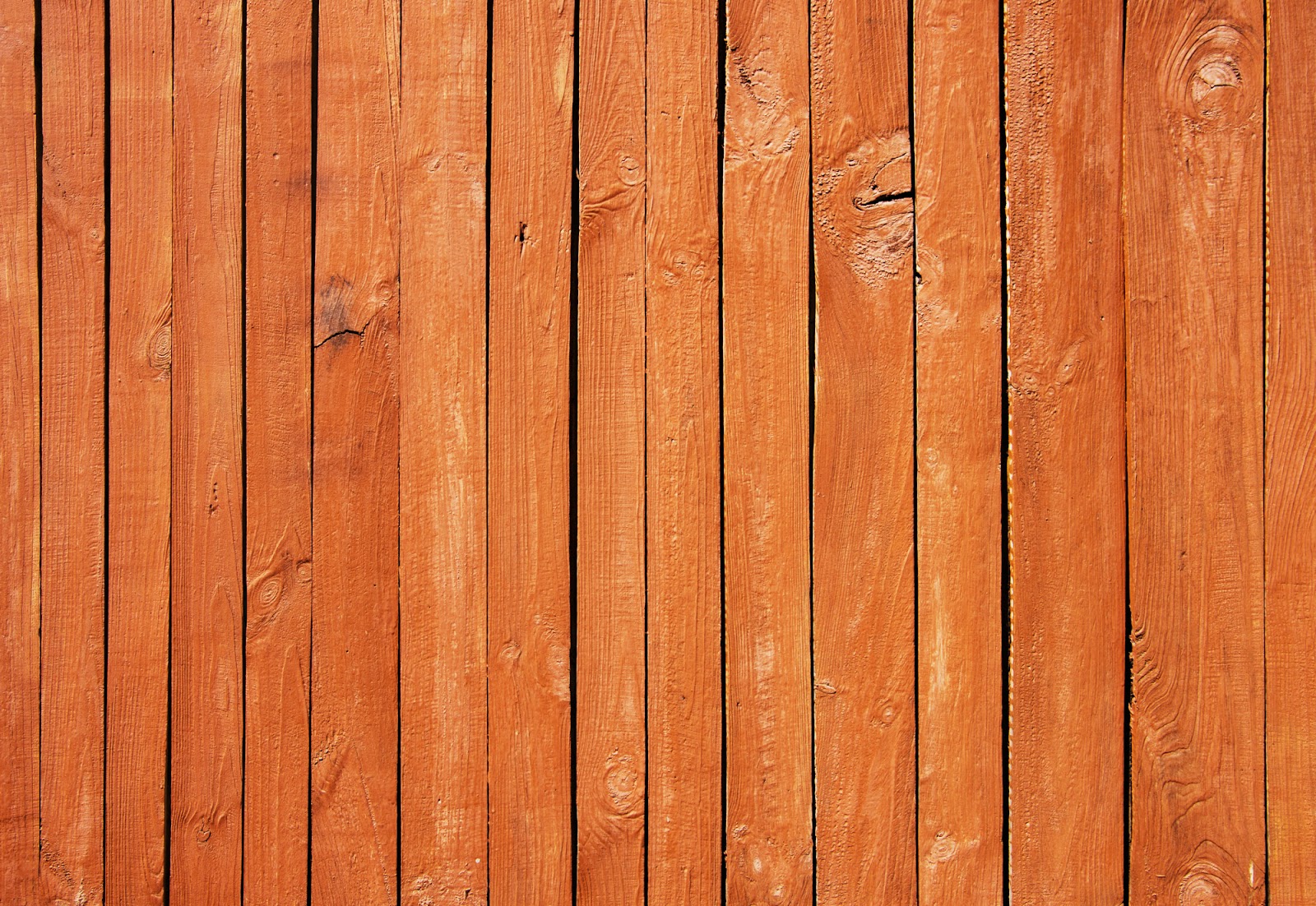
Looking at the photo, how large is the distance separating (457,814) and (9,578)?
95 cm

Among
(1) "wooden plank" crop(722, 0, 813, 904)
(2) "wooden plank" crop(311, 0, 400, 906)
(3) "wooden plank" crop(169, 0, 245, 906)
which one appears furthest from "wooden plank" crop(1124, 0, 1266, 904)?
(3) "wooden plank" crop(169, 0, 245, 906)

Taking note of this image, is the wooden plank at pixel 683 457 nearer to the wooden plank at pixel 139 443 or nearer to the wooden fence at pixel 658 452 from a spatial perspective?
the wooden fence at pixel 658 452

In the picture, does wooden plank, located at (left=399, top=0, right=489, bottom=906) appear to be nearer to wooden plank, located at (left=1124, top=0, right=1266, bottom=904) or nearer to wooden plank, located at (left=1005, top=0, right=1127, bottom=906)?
wooden plank, located at (left=1005, top=0, right=1127, bottom=906)

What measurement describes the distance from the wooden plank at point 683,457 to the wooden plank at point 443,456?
1.02 feet

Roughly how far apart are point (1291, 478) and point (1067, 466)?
37 centimetres

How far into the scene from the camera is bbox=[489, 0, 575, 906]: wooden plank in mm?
1366

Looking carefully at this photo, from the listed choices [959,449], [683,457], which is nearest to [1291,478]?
Answer: [959,449]

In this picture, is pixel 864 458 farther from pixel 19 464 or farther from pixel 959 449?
pixel 19 464

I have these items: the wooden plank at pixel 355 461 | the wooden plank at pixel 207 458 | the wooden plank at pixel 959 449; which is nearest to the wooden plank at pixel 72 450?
the wooden plank at pixel 207 458

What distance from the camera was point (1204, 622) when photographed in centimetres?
131

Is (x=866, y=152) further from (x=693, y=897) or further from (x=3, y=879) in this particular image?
(x=3, y=879)

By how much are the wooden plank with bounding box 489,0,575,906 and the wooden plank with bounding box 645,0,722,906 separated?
0.16m

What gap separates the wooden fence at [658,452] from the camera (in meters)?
1.32

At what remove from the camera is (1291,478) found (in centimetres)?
130
